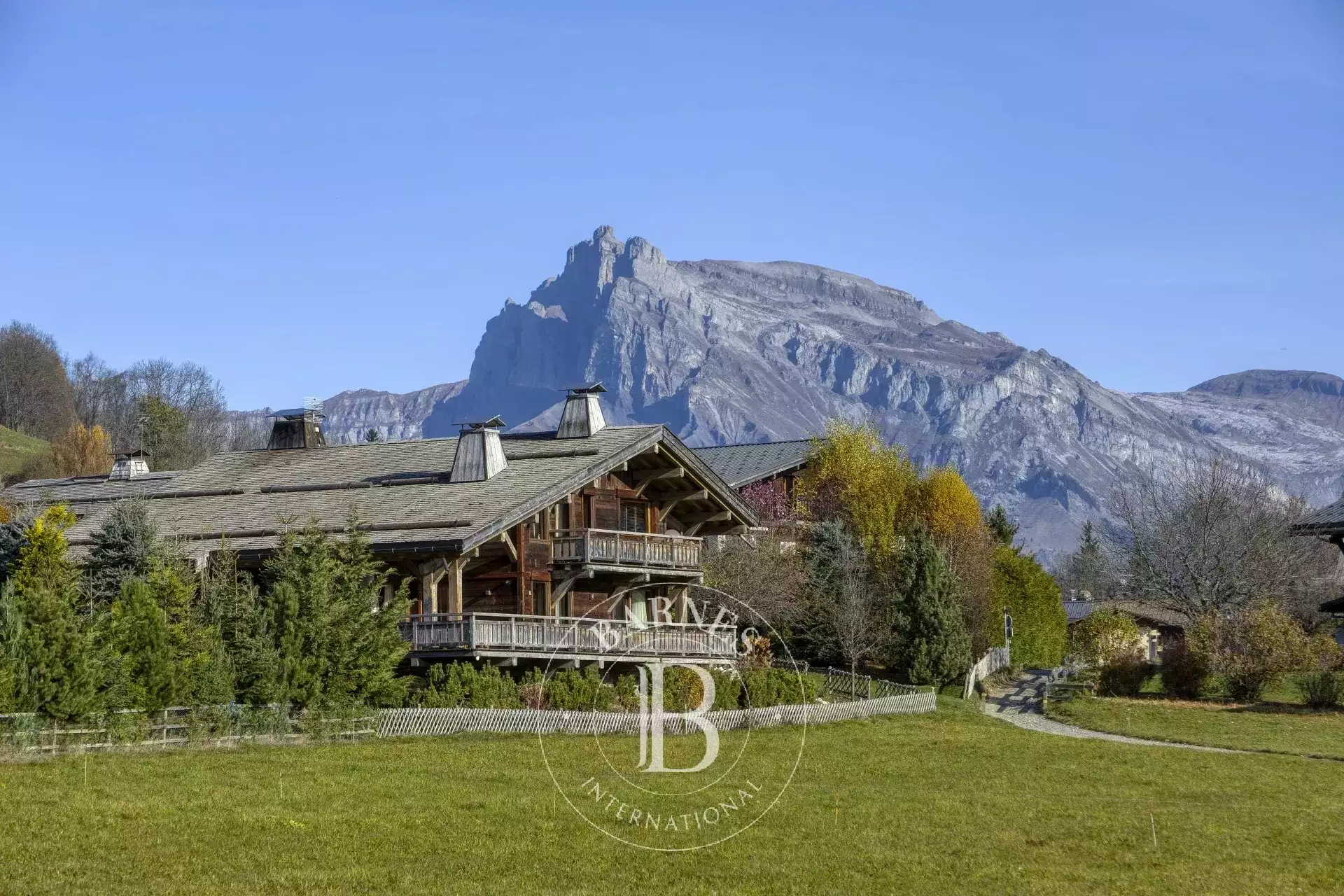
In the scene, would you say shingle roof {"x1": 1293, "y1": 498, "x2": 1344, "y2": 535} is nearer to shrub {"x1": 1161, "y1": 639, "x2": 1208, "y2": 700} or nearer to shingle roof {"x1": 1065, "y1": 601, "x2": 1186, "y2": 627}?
shrub {"x1": 1161, "y1": 639, "x2": 1208, "y2": 700}

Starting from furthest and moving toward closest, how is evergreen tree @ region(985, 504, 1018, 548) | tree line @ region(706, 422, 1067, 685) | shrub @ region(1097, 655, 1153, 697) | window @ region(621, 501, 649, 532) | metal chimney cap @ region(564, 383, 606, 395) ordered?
evergreen tree @ region(985, 504, 1018, 548)
shrub @ region(1097, 655, 1153, 697)
tree line @ region(706, 422, 1067, 685)
window @ region(621, 501, 649, 532)
metal chimney cap @ region(564, 383, 606, 395)

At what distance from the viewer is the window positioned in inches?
2237

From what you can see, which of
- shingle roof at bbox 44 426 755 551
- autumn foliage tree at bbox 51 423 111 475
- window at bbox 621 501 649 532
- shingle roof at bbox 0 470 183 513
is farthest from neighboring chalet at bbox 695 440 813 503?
autumn foliage tree at bbox 51 423 111 475

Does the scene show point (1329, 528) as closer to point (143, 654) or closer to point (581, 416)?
point (581, 416)

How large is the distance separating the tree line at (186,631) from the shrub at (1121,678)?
102ft

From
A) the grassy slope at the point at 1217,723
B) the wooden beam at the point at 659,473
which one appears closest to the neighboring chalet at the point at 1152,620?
the grassy slope at the point at 1217,723

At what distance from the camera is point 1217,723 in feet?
171

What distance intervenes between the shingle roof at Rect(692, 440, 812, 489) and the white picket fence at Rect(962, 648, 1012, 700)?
16121mm

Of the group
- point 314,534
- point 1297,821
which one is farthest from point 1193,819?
point 314,534

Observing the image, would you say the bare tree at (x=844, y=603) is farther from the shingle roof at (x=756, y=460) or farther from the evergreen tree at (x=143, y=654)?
the evergreen tree at (x=143, y=654)

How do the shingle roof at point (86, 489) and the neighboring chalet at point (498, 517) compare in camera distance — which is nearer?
the neighboring chalet at point (498, 517)

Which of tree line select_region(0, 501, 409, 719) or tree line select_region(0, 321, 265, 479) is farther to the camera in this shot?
tree line select_region(0, 321, 265, 479)

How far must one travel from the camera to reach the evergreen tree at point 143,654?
111 ft

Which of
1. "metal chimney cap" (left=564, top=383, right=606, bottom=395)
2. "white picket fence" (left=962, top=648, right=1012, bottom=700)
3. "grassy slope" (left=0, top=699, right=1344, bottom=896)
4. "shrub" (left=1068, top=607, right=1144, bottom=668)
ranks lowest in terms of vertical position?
"grassy slope" (left=0, top=699, right=1344, bottom=896)
